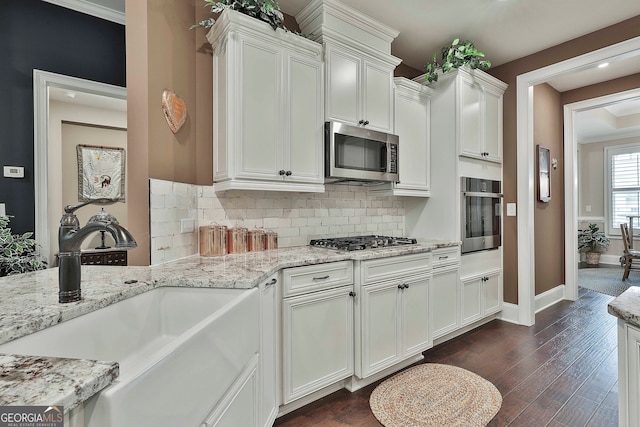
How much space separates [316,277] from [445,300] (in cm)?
149

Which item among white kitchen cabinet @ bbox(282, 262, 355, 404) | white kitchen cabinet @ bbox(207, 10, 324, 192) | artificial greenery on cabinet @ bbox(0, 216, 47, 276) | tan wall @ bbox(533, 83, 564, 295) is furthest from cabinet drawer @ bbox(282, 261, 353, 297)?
tan wall @ bbox(533, 83, 564, 295)

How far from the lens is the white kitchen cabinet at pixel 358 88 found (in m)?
2.41

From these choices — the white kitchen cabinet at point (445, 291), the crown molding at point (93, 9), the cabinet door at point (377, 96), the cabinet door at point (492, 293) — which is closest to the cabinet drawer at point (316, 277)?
the white kitchen cabinet at point (445, 291)

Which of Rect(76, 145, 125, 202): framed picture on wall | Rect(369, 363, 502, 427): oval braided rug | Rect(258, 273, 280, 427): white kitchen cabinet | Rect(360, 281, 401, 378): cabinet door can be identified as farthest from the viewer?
Rect(76, 145, 125, 202): framed picture on wall

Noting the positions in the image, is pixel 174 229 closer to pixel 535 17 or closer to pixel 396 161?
pixel 396 161

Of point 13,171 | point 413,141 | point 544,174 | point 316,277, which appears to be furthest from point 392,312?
point 13,171

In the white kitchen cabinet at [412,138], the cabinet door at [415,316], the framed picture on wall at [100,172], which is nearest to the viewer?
the cabinet door at [415,316]

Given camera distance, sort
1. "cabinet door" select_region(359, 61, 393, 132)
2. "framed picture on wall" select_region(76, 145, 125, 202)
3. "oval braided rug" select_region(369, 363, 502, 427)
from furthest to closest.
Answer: "framed picture on wall" select_region(76, 145, 125, 202) < "cabinet door" select_region(359, 61, 393, 132) < "oval braided rug" select_region(369, 363, 502, 427)

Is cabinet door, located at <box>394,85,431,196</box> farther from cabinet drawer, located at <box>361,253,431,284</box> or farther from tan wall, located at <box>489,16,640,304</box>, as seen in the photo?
tan wall, located at <box>489,16,640,304</box>

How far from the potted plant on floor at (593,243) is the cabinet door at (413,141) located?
568 centimetres

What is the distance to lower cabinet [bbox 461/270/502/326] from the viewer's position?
300 centimetres

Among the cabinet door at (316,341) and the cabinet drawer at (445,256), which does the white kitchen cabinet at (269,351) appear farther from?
the cabinet drawer at (445,256)

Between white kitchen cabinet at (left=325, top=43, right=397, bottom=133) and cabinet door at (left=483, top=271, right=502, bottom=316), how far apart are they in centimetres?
191

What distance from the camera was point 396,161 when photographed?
9.12ft
